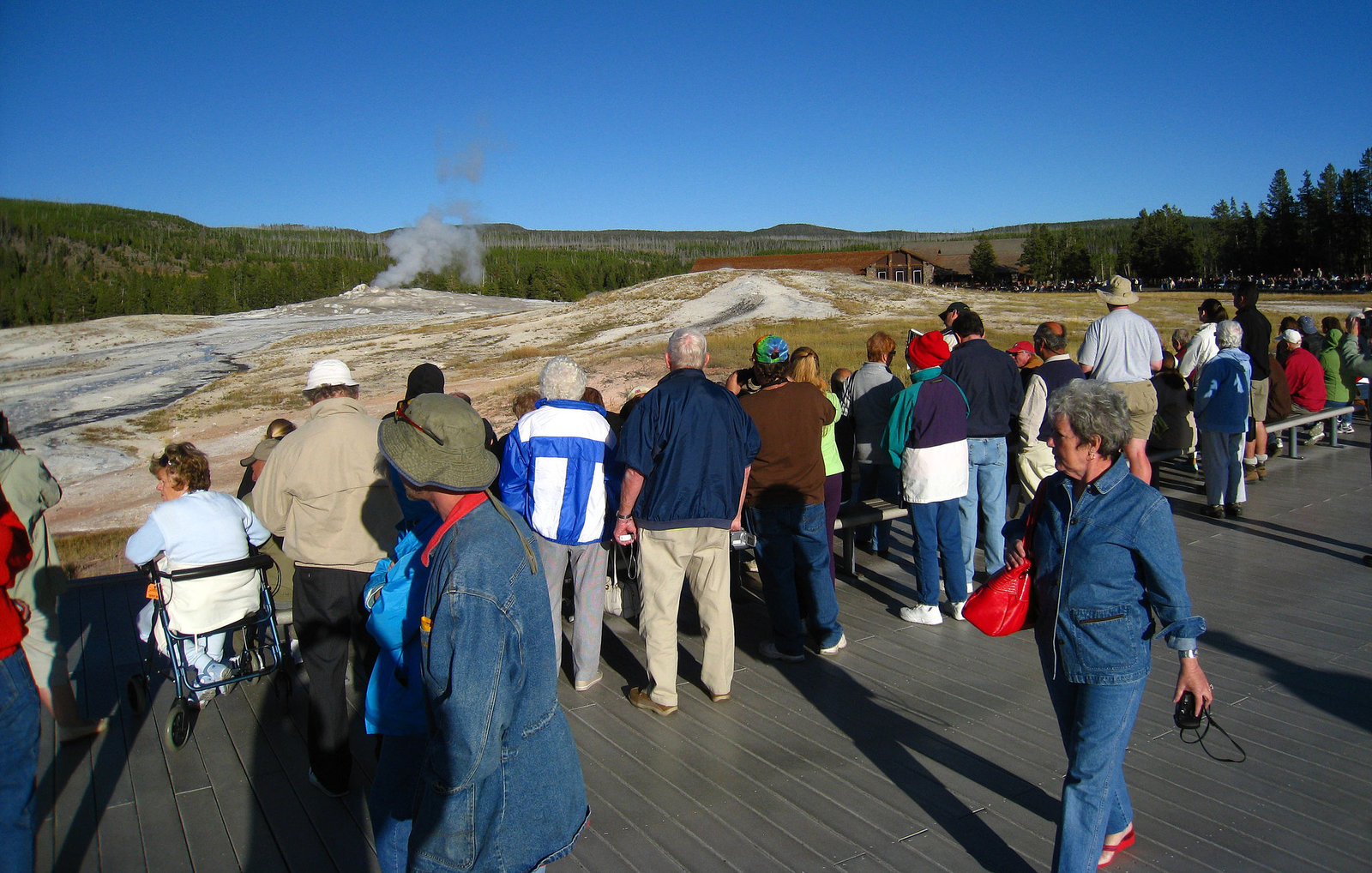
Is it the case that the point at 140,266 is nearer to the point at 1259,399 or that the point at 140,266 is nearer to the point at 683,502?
the point at 1259,399

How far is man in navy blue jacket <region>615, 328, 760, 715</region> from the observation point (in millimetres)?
4062

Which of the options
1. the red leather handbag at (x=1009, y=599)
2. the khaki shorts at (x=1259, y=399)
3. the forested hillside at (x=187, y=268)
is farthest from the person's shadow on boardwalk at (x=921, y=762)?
the forested hillside at (x=187, y=268)

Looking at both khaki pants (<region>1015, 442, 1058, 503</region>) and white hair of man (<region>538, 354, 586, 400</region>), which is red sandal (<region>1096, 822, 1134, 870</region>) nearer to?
white hair of man (<region>538, 354, 586, 400</region>)

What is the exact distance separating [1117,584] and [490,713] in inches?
71.5

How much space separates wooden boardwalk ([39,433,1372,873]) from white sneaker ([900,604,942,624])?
0.08 metres

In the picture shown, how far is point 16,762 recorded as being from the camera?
2486 millimetres

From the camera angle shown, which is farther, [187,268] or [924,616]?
[187,268]

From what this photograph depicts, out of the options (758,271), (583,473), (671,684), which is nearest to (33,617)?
(583,473)

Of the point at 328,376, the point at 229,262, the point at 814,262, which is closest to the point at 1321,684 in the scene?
the point at 328,376

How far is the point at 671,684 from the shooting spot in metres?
4.20

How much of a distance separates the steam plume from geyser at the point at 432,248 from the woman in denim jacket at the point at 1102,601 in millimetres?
102841

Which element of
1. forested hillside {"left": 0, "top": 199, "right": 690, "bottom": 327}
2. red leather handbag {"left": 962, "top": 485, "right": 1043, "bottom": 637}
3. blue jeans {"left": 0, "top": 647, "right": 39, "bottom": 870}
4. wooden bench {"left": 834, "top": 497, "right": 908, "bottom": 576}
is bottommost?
wooden bench {"left": 834, "top": 497, "right": 908, "bottom": 576}

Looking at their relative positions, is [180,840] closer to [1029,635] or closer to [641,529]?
[641,529]

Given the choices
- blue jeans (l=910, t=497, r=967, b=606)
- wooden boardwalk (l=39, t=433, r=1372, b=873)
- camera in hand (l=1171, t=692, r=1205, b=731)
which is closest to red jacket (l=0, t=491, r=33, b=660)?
wooden boardwalk (l=39, t=433, r=1372, b=873)
